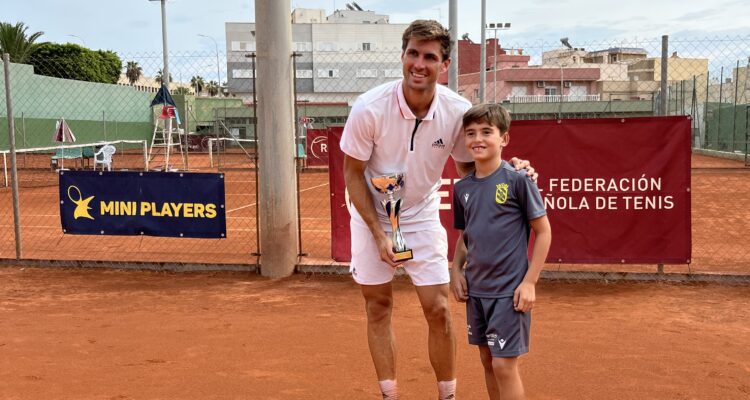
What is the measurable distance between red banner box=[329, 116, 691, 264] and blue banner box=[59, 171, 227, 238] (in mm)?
2541

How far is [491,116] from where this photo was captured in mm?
3141

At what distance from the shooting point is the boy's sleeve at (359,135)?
3379 mm

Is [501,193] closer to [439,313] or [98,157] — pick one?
[439,313]

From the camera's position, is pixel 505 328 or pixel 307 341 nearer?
pixel 505 328

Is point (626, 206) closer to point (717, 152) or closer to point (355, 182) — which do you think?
point (355, 182)

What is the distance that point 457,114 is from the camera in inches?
137

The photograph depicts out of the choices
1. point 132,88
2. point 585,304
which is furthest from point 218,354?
point 132,88

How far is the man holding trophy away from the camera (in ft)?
11.0

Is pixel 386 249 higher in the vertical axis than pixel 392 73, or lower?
lower

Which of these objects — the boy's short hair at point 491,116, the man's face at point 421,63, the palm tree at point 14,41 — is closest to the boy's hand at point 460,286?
the boy's short hair at point 491,116

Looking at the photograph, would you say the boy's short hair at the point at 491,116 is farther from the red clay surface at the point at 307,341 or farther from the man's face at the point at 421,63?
the red clay surface at the point at 307,341

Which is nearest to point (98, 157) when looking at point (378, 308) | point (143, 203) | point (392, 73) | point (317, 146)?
point (317, 146)

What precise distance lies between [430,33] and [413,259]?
1101mm

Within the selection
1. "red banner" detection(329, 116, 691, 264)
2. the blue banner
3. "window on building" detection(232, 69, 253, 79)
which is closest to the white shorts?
"red banner" detection(329, 116, 691, 264)
